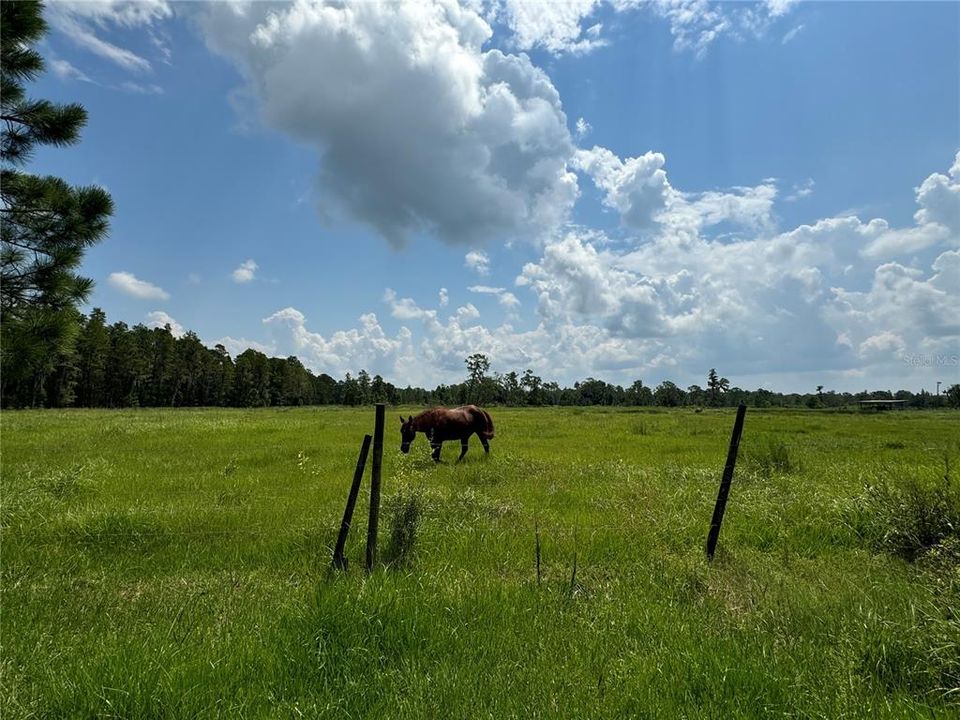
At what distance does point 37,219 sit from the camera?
580 cm

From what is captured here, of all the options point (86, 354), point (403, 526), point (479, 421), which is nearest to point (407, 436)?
point (479, 421)

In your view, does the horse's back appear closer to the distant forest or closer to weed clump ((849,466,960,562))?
weed clump ((849,466,960,562))

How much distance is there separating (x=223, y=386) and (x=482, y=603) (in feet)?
341

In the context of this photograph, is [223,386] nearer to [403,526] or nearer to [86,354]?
[86,354]

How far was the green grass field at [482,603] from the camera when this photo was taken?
4.05 meters

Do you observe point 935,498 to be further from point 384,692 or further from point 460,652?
point 384,692

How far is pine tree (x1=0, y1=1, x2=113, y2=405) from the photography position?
538 cm

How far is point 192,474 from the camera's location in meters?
13.8

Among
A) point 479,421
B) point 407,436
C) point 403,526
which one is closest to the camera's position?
point 403,526

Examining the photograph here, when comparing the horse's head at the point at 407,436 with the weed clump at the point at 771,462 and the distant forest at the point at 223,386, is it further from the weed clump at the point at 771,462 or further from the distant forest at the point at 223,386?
the distant forest at the point at 223,386

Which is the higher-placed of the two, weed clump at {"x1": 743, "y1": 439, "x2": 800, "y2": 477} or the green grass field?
weed clump at {"x1": 743, "y1": 439, "x2": 800, "y2": 477}

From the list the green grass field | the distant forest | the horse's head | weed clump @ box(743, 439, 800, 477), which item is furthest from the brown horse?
the distant forest

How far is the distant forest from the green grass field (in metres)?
41.8

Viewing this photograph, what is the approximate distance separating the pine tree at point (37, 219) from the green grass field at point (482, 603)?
2.90 meters
